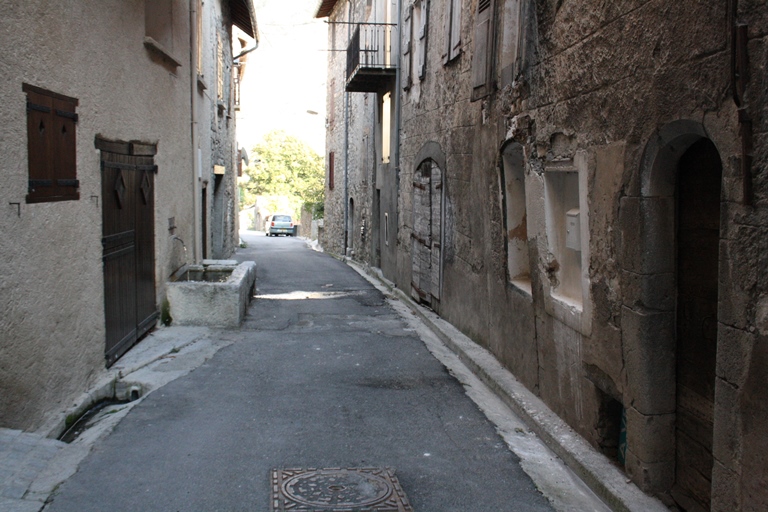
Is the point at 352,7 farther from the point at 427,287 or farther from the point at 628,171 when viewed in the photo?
the point at 628,171

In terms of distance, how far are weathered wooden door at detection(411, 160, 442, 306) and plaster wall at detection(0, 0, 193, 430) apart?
392cm

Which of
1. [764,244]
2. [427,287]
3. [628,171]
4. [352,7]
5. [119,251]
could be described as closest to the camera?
[764,244]

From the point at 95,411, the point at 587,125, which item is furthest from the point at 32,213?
the point at 587,125

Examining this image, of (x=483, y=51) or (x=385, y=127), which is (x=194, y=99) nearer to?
(x=483, y=51)

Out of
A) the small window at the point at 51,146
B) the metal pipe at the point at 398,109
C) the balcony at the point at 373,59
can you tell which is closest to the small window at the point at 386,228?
the metal pipe at the point at 398,109

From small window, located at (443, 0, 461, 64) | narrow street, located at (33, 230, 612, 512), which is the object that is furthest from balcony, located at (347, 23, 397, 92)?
narrow street, located at (33, 230, 612, 512)

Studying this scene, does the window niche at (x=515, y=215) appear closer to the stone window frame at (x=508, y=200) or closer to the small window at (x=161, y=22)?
the stone window frame at (x=508, y=200)

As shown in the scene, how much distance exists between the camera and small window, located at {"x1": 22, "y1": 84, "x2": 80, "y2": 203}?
4699mm

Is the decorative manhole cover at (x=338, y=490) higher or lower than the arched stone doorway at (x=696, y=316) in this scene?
lower

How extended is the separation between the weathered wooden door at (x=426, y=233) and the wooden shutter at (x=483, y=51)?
6.84ft

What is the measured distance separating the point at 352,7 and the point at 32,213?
1689 cm

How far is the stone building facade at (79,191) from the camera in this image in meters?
4.47

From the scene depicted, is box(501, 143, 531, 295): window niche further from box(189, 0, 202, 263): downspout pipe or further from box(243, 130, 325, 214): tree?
box(243, 130, 325, 214): tree

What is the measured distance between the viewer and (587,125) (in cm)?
477
